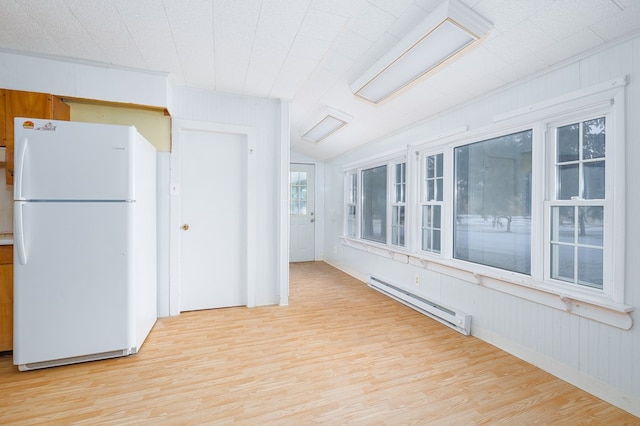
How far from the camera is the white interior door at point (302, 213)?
6.45 metres

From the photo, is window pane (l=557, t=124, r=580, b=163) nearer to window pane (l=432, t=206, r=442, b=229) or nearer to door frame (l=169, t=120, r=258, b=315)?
window pane (l=432, t=206, r=442, b=229)

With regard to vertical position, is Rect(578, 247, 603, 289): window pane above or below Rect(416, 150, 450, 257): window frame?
below

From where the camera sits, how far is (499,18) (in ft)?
6.14

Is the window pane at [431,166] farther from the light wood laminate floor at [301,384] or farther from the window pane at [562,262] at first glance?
the light wood laminate floor at [301,384]

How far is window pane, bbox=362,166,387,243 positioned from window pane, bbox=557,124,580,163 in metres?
2.48

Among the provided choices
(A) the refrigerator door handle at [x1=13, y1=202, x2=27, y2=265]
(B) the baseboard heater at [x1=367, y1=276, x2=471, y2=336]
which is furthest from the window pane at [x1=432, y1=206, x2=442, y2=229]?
(A) the refrigerator door handle at [x1=13, y1=202, x2=27, y2=265]

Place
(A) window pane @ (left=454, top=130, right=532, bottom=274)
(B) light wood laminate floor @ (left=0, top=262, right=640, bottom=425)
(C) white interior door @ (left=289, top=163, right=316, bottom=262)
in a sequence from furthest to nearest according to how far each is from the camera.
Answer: (C) white interior door @ (left=289, top=163, right=316, bottom=262), (A) window pane @ (left=454, top=130, right=532, bottom=274), (B) light wood laminate floor @ (left=0, top=262, right=640, bottom=425)

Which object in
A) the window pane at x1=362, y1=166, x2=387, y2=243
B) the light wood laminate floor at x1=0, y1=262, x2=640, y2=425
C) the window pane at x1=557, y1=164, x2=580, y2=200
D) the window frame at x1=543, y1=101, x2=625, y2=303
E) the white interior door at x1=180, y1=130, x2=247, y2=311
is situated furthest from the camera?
the window pane at x1=362, y1=166, x2=387, y2=243

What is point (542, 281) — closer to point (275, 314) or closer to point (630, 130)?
point (630, 130)

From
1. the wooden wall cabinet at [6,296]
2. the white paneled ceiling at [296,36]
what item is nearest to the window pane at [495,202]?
the white paneled ceiling at [296,36]

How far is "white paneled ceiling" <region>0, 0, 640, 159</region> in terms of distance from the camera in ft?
6.01

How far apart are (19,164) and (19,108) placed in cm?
72

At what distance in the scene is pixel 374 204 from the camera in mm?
4945

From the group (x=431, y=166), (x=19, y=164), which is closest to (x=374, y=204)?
(x=431, y=166)
